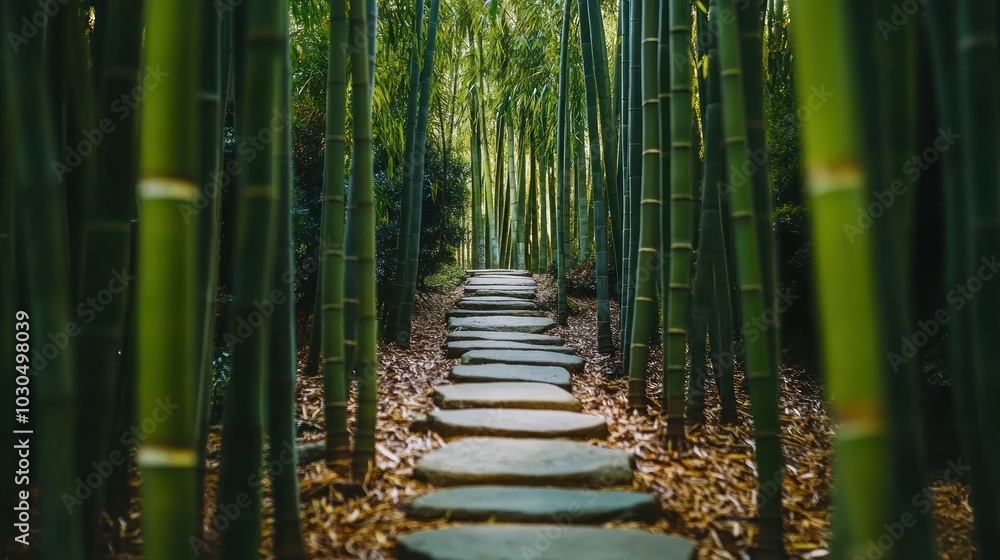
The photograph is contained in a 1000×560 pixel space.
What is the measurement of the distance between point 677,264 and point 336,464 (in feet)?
3.84

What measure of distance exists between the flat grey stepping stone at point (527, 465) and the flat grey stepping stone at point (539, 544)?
1.04ft

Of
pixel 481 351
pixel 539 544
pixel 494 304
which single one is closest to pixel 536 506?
pixel 539 544

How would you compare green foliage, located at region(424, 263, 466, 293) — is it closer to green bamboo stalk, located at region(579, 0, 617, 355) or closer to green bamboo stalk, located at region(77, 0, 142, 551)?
green bamboo stalk, located at region(579, 0, 617, 355)

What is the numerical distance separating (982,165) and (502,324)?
335 cm

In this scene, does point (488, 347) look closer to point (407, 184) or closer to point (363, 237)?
point (407, 184)

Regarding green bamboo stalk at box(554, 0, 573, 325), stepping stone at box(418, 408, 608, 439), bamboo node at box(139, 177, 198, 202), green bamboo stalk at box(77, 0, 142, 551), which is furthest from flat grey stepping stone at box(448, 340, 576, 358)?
bamboo node at box(139, 177, 198, 202)

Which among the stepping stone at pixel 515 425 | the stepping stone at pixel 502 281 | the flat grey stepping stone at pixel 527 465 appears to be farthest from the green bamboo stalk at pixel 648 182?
the stepping stone at pixel 502 281

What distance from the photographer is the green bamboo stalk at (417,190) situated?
3.55 meters

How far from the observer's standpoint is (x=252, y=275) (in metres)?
0.86

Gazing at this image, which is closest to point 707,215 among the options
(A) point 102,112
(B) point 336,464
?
(B) point 336,464

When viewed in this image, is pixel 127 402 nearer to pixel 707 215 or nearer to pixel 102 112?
pixel 102 112

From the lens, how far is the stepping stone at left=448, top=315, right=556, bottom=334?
13.6 feet

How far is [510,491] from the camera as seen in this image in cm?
176

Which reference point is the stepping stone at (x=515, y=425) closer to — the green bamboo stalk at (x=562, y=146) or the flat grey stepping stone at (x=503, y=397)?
the flat grey stepping stone at (x=503, y=397)
